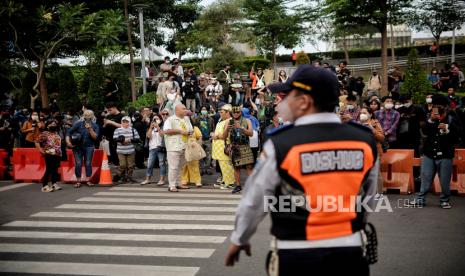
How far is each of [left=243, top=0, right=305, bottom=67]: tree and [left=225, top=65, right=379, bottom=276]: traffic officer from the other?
3365cm

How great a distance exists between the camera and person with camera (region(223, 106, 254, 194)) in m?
11.1

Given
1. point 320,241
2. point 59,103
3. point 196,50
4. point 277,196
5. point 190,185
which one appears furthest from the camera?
point 196,50

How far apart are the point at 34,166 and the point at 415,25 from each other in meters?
34.4

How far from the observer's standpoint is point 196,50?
3547 cm

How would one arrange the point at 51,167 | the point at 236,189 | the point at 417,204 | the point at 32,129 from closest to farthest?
the point at 417,204 < the point at 236,189 < the point at 51,167 < the point at 32,129

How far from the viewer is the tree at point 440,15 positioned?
1403 inches

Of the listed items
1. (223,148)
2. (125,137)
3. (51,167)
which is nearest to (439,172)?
(223,148)

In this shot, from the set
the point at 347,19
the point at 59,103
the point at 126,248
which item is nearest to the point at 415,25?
the point at 347,19

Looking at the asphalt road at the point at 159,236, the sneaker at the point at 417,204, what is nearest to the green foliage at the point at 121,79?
the asphalt road at the point at 159,236

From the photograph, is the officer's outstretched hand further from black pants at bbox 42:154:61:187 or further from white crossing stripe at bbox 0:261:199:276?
black pants at bbox 42:154:61:187

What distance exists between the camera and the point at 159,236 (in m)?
7.86

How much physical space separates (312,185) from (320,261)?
424 millimetres

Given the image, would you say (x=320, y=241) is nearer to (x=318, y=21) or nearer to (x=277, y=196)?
(x=277, y=196)

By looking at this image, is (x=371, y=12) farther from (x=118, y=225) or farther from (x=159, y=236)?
(x=159, y=236)
